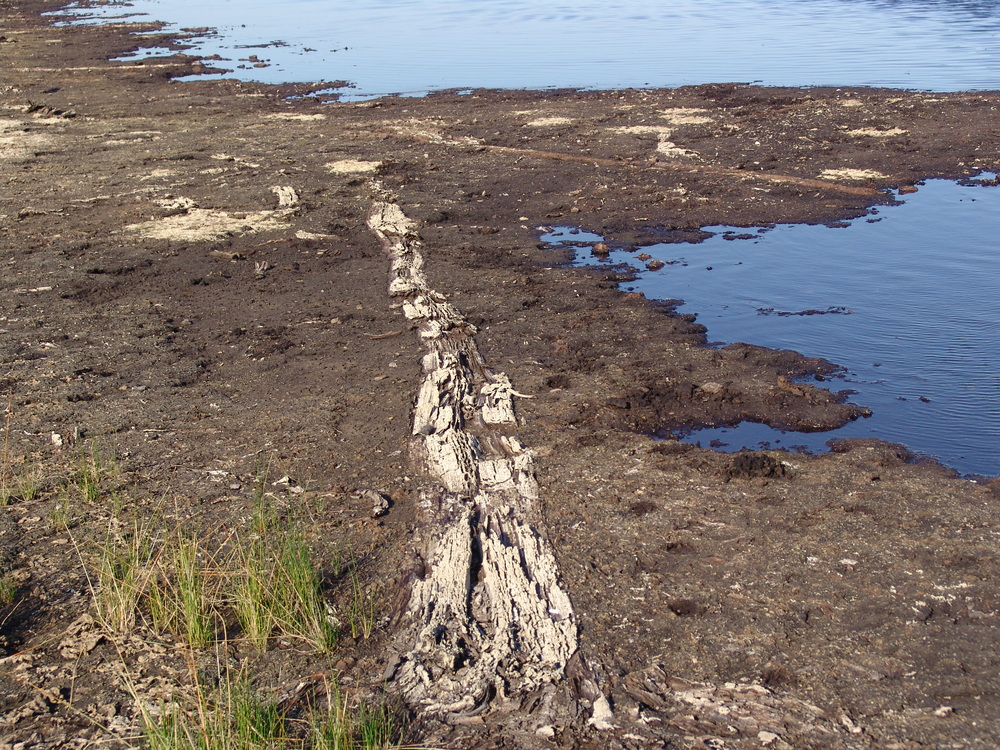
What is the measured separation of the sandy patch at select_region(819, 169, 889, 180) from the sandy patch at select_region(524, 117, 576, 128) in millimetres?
4211

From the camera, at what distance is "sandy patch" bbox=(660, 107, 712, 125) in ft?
44.5

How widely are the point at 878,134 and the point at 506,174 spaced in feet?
17.2

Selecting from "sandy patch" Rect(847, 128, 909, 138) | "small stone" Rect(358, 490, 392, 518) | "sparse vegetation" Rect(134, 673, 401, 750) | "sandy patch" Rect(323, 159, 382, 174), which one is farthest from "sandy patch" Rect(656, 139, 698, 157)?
"sparse vegetation" Rect(134, 673, 401, 750)

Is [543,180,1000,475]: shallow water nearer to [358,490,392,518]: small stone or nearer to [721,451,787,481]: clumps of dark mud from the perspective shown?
[721,451,787,481]: clumps of dark mud

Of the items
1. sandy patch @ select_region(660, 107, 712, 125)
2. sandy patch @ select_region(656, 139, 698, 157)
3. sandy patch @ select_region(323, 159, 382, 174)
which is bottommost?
sandy patch @ select_region(323, 159, 382, 174)

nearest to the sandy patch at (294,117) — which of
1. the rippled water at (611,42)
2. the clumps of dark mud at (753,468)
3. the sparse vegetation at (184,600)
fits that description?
the rippled water at (611,42)

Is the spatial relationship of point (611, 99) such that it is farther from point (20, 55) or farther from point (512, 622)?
point (20, 55)

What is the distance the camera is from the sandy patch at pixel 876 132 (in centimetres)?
1253

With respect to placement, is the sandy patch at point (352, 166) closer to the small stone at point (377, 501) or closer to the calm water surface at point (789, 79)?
the calm water surface at point (789, 79)

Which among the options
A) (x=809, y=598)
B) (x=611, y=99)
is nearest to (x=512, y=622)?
(x=809, y=598)

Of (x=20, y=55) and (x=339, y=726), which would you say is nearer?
(x=339, y=726)

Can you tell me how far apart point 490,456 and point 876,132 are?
32.6ft

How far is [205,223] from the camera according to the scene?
9.44m

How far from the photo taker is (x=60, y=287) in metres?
7.64
